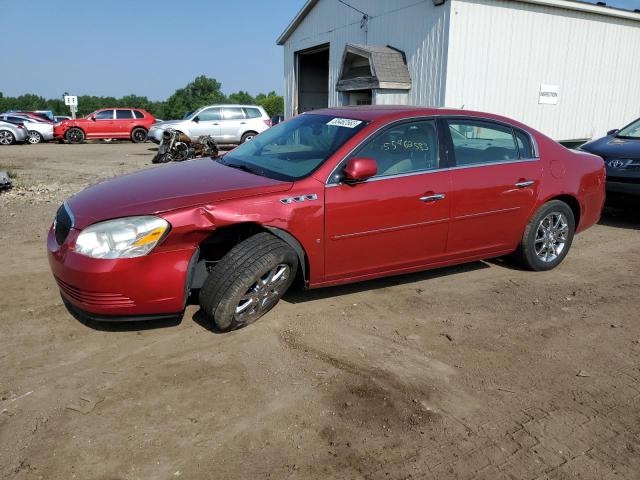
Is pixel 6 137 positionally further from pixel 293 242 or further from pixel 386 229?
pixel 386 229

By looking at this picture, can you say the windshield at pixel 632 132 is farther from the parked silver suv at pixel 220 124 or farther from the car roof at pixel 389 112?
the parked silver suv at pixel 220 124

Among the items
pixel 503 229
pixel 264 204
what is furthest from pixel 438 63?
pixel 264 204

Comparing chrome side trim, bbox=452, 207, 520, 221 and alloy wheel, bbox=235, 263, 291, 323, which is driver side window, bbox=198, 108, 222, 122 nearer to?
chrome side trim, bbox=452, 207, 520, 221

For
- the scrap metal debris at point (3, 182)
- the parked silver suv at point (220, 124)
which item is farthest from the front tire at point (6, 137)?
the scrap metal debris at point (3, 182)

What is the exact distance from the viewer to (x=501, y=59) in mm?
13133

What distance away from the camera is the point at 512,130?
191 inches

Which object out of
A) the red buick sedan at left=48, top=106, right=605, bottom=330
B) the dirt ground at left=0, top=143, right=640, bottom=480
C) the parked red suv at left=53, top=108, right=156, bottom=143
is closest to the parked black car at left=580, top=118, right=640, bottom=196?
the red buick sedan at left=48, top=106, right=605, bottom=330

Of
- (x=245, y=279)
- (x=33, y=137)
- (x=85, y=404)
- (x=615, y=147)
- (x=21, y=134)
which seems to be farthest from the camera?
(x=33, y=137)

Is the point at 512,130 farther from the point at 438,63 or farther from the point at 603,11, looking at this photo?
the point at 603,11

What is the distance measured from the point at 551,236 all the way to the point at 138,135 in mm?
22470

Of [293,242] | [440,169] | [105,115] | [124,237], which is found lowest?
[293,242]

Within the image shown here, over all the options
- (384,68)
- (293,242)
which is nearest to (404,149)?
(293,242)

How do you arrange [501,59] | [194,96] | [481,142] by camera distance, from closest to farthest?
[481,142]
[501,59]
[194,96]

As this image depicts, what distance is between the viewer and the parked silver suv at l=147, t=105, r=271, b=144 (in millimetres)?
18375
